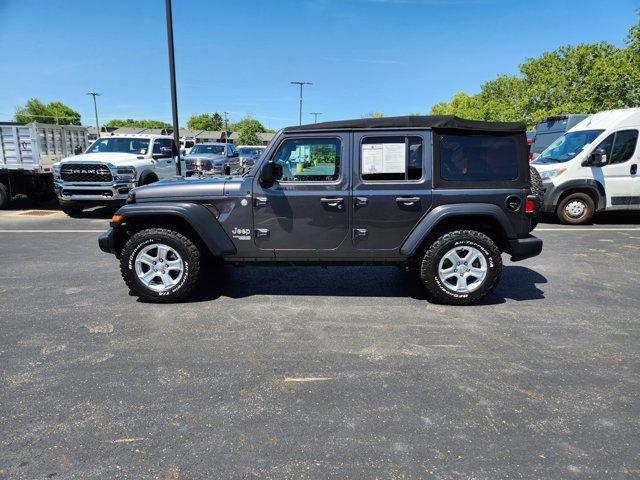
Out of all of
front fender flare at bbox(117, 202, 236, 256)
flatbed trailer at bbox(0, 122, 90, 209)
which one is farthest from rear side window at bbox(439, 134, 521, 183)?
flatbed trailer at bbox(0, 122, 90, 209)

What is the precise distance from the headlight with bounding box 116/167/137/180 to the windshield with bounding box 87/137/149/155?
147cm

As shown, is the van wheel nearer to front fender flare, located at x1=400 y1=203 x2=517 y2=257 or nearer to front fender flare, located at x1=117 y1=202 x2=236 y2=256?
front fender flare, located at x1=400 y1=203 x2=517 y2=257

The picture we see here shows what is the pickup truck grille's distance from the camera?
1049cm

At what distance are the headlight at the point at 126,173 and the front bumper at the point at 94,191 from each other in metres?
0.10

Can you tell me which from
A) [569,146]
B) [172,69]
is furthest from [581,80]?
[172,69]

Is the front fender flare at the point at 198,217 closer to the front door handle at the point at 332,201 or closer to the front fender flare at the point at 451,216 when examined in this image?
the front door handle at the point at 332,201

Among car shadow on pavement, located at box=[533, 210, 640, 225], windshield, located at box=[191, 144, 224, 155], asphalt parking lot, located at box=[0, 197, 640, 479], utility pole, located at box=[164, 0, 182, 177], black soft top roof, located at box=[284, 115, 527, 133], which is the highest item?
utility pole, located at box=[164, 0, 182, 177]

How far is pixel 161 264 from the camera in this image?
4.68 m

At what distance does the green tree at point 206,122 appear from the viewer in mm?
127438

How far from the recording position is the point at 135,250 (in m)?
4.63

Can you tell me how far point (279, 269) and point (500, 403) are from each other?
3.78 m

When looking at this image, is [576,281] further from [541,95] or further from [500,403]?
[541,95]

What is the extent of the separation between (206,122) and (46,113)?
4158 centimetres

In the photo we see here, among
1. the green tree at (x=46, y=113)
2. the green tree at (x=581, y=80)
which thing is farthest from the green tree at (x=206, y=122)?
the green tree at (x=581, y=80)
